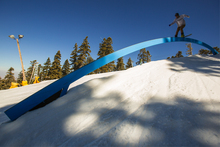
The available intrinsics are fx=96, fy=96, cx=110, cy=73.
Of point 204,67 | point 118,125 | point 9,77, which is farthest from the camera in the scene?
point 9,77

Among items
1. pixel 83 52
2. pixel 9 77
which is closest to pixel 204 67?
pixel 83 52

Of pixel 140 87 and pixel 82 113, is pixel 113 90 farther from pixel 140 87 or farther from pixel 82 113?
pixel 82 113

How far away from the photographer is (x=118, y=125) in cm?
119

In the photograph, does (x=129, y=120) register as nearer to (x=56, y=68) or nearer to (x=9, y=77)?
(x=56, y=68)

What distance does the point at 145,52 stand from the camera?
3653 cm

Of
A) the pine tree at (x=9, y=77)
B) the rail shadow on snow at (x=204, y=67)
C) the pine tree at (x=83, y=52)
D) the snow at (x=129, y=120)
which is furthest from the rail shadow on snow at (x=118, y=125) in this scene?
the pine tree at (x=9, y=77)

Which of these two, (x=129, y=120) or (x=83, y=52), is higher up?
(x=83, y=52)

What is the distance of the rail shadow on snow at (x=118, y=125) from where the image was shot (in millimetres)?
958

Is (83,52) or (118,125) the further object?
(83,52)

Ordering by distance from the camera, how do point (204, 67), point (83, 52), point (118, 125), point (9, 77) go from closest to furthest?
point (118, 125) → point (204, 67) → point (83, 52) → point (9, 77)

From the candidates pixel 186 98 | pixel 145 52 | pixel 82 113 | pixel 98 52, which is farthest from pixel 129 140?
pixel 145 52

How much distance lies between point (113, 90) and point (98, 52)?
26473mm

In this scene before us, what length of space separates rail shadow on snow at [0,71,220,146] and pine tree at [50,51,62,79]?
30447 mm

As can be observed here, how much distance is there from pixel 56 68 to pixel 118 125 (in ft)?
105
